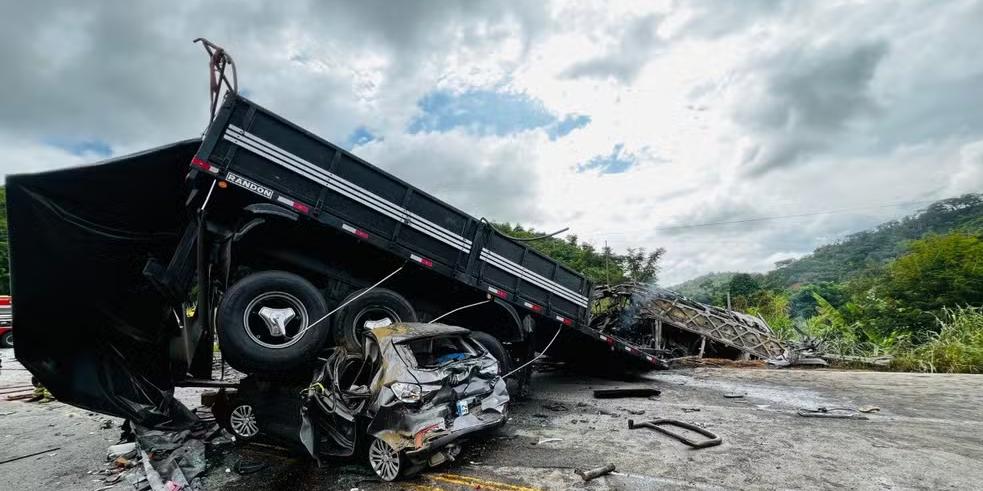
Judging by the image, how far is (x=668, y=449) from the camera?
455 cm

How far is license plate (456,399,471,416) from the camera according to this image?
4219 millimetres

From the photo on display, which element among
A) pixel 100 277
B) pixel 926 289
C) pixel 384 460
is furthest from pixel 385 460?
pixel 926 289

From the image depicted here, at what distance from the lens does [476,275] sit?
6.36m

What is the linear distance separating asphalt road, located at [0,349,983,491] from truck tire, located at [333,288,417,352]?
4.71 ft

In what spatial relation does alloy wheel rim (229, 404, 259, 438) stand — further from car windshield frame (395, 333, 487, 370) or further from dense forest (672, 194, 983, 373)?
dense forest (672, 194, 983, 373)

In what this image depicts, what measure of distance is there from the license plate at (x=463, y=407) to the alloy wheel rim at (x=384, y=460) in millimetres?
662

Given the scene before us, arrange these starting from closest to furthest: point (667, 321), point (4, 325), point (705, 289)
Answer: point (667, 321), point (4, 325), point (705, 289)

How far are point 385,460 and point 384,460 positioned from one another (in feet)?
0.05

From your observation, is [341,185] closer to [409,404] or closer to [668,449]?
[409,404]

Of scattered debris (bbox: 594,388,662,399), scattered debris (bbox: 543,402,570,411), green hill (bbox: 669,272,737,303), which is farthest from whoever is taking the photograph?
green hill (bbox: 669,272,737,303)

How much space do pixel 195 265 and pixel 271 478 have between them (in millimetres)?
2559

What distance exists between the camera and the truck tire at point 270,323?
4.77m

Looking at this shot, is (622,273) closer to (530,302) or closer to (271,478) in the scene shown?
(530,302)

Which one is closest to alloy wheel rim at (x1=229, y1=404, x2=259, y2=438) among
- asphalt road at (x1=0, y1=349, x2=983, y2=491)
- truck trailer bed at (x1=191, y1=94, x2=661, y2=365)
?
asphalt road at (x1=0, y1=349, x2=983, y2=491)
